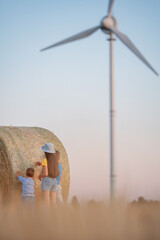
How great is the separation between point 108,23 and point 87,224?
559 centimetres

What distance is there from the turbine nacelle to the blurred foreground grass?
15.6ft

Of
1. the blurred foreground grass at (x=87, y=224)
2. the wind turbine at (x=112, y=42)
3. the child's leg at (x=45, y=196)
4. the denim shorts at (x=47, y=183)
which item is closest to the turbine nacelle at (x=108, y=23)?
the wind turbine at (x=112, y=42)

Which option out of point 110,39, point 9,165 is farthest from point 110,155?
point 9,165

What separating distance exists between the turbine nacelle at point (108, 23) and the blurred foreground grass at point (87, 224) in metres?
4.76

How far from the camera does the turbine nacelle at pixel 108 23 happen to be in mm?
9516

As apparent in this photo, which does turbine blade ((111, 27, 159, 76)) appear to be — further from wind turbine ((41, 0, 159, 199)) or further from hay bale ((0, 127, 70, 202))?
hay bale ((0, 127, 70, 202))

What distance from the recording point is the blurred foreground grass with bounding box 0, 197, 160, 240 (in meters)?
5.05

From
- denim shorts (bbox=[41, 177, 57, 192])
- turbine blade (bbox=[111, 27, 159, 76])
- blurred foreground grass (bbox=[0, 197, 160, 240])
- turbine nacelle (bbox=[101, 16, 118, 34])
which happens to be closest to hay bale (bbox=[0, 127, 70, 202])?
denim shorts (bbox=[41, 177, 57, 192])

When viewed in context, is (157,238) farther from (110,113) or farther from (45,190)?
(45,190)

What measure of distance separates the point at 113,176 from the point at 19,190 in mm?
4795

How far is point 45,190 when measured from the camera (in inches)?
434

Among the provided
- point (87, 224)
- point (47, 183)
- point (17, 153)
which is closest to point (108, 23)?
point (47, 183)

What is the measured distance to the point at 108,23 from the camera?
9.52m

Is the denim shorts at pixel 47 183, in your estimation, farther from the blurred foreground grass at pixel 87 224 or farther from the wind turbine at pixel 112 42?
the blurred foreground grass at pixel 87 224
